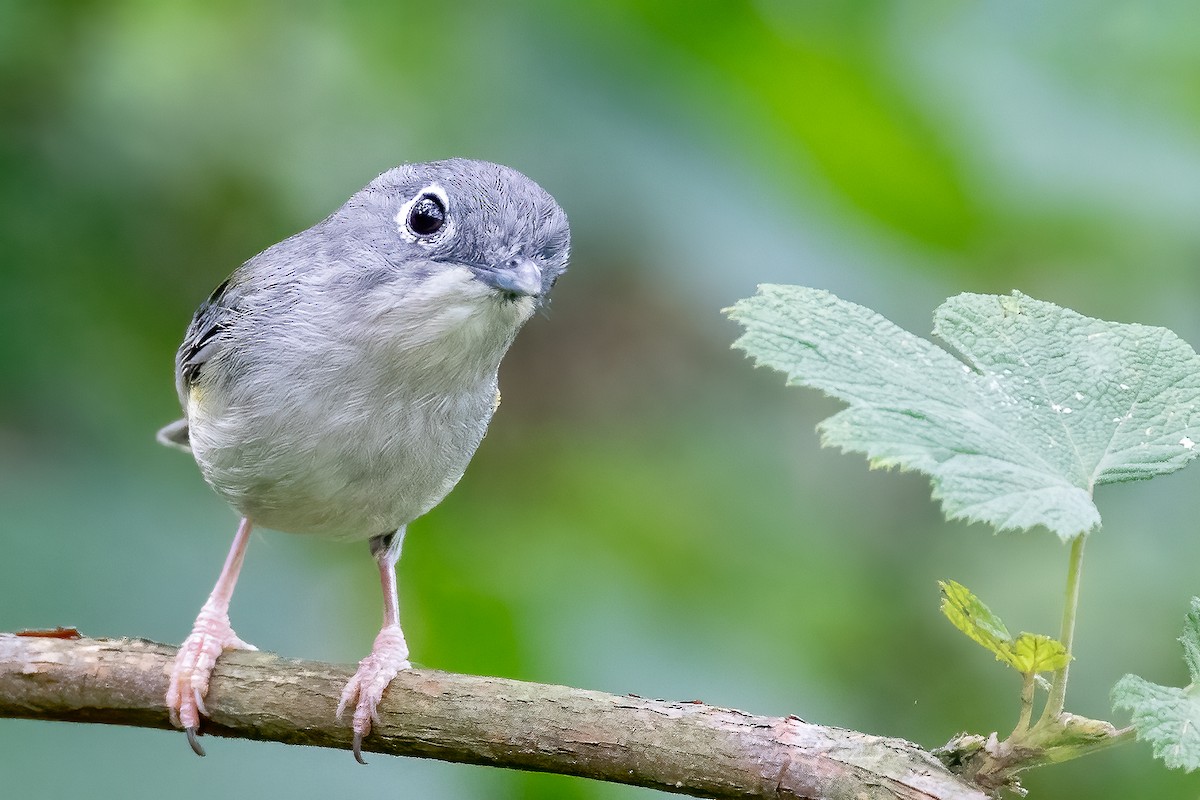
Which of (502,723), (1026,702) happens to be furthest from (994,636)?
(502,723)

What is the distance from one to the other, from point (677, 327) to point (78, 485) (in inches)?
114

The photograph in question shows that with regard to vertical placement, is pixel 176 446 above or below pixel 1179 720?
above

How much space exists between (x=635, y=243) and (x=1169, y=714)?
11.7 ft

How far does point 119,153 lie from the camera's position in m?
4.62

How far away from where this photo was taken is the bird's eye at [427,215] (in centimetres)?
327

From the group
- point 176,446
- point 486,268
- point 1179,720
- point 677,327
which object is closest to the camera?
point 1179,720

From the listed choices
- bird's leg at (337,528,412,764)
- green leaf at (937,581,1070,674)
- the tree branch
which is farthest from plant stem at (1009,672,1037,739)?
bird's leg at (337,528,412,764)

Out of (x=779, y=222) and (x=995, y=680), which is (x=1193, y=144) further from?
(x=995, y=680)

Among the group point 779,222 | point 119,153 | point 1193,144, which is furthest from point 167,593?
point 1193,144

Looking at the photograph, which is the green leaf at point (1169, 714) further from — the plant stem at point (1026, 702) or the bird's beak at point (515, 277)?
the bird's beak at point (515, 277)

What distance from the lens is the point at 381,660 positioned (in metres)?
3.42

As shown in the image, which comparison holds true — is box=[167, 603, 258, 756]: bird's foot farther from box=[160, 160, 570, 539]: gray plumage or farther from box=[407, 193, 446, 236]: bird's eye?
box=[407, 193, 446, 236]: bird's eye

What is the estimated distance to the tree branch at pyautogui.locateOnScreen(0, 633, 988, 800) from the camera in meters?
2.31

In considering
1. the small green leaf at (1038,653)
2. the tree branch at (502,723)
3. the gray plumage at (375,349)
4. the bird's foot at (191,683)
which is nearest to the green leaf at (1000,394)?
the small green leaf at (1038,653)
